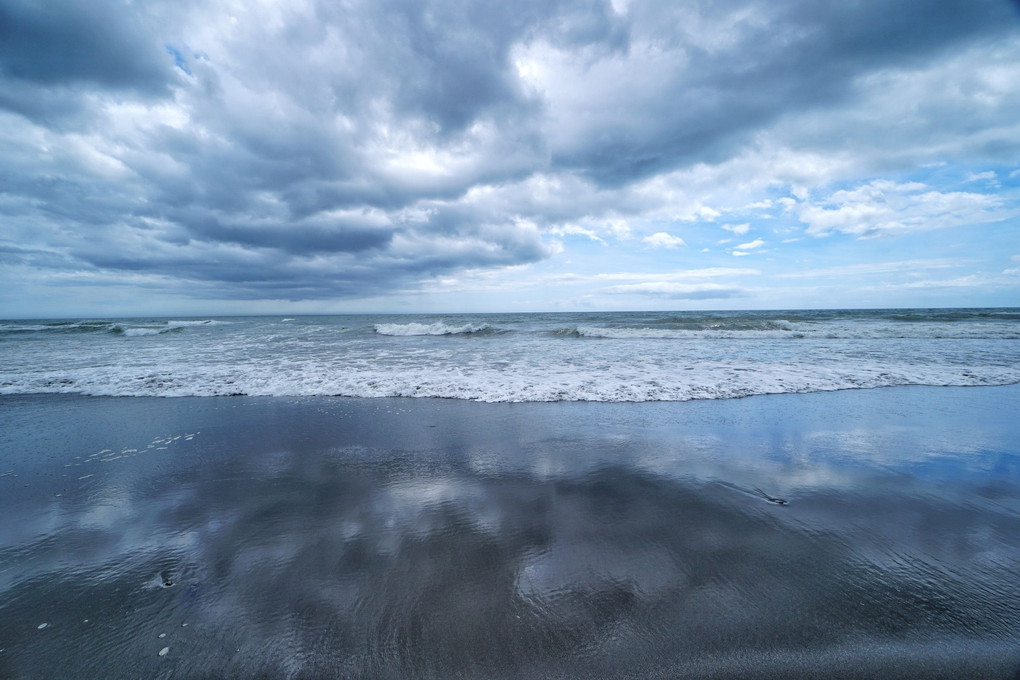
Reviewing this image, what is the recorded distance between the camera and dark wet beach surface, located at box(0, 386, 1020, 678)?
2646 mm

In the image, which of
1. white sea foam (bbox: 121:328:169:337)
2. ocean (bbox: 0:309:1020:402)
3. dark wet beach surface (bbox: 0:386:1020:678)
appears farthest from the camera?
white sea foam (bbox: 121:328:169:337)

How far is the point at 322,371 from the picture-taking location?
1327 cm

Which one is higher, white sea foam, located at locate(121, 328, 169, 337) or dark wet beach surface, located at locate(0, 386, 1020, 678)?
white sea foam, located at locate(121, 328, 169, 337)

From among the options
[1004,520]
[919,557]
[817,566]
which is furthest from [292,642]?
[1004,520]

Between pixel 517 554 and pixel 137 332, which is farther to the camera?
pixel 137 332

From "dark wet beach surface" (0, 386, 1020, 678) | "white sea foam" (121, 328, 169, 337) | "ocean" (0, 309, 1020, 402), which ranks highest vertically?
"white sea foam" (121, 328, 169, 337)

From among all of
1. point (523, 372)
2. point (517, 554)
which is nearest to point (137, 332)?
point (523, 372)

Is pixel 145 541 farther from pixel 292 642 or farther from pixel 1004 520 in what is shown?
pixel 1004 520

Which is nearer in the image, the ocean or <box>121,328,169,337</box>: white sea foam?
the ocean

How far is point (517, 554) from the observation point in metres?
3.66

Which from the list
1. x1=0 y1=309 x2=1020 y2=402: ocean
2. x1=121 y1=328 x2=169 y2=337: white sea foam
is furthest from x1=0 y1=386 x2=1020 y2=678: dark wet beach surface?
x1=121 y1=328 x2=169 y2=337: white sea foam

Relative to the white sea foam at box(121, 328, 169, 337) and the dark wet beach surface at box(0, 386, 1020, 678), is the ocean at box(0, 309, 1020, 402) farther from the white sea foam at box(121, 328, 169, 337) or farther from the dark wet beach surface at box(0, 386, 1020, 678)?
the white sea foam at box(121, 328, 169, 337)

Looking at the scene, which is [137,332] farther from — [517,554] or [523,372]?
[517,554]

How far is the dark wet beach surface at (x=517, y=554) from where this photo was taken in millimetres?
2646
